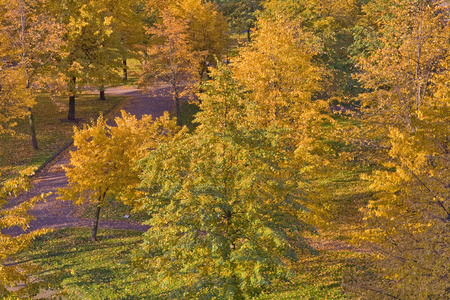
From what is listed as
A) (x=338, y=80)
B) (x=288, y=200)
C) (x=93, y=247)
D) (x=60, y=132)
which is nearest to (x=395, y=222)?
(x=288, y=200)

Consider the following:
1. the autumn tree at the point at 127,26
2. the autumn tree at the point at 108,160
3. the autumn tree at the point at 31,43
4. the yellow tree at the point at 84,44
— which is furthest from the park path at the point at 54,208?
the autumn tree at the point at 127,26

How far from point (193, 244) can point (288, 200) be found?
3276mm

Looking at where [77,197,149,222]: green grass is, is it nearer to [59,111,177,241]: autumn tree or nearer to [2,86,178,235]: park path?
[2,86,178,235]: park path

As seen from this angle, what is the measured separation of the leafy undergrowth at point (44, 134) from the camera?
29938 millimetres

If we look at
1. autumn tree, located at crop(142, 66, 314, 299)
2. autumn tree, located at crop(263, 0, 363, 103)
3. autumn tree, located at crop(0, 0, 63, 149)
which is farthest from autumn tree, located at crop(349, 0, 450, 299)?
autumn tree, located at crop(0, 0, 63, 149)

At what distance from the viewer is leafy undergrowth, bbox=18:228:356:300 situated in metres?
16.4

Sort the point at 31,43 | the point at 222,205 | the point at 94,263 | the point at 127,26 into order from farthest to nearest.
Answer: the point at 127,26, the point at 31,43, the point at 94,263, the point at 222,205

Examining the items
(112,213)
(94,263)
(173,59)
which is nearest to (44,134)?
(173,59)

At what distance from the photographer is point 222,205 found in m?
12.3

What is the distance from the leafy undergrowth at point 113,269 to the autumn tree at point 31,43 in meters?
12.1

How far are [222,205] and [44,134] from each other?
27001 millimetres

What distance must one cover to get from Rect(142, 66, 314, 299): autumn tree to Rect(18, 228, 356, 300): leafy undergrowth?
244 cm

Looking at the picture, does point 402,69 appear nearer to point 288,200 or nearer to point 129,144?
point 288,200

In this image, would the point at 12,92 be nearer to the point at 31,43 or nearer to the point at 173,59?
the point at 31,43
